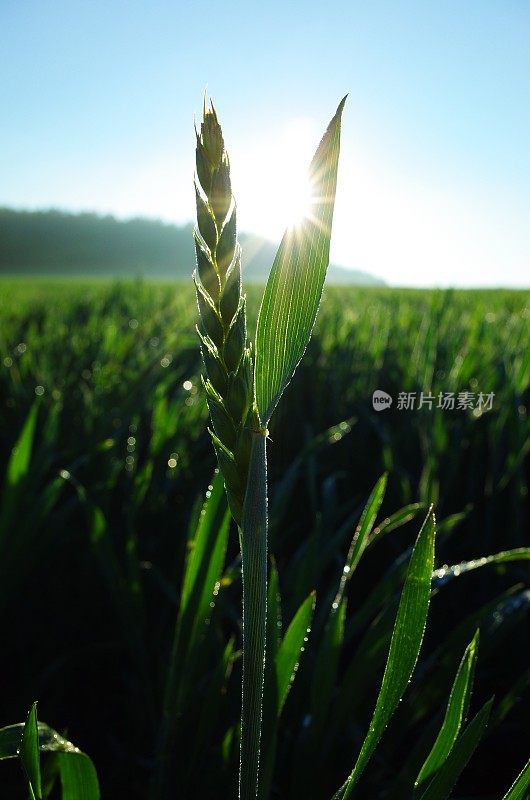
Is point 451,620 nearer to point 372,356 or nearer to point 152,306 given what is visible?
point 372,356

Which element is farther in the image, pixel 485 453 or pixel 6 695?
pixel 485 453

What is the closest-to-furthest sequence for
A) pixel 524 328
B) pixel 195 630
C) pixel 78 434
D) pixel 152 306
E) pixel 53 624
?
A: pixel 195 630 < pixel 53 624 < pixel 78 434 < pixel 524 328 < pixel 152 306

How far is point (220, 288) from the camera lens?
204 mm

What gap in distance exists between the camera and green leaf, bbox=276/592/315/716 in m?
0.44

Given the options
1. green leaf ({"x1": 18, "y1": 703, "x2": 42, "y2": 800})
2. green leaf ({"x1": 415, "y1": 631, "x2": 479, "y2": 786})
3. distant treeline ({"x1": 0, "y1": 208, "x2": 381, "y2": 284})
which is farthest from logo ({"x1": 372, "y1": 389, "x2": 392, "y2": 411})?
distant treeline ({"x1": 0, "y1": 208, "x2": 381, "y2": 284})

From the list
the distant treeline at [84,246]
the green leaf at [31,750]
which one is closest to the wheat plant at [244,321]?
the green leaf at [31,750]

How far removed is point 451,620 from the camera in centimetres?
94

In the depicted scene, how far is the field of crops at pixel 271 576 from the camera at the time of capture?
0.54 m

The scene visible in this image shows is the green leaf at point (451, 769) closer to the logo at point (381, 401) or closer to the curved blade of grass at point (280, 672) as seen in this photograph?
the curved blade of grass at point (280, 672)

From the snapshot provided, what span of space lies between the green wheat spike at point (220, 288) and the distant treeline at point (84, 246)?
1572 inches

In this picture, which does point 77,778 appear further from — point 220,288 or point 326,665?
point 220,288

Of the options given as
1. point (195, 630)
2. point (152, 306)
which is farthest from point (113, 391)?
point (152, 306)

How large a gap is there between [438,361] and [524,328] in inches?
13.3

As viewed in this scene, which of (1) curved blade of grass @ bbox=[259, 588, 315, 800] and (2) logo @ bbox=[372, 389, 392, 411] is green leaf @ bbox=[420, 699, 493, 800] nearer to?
(1) curved blade of grass @ bbox=[259, 588, 315, 800]
